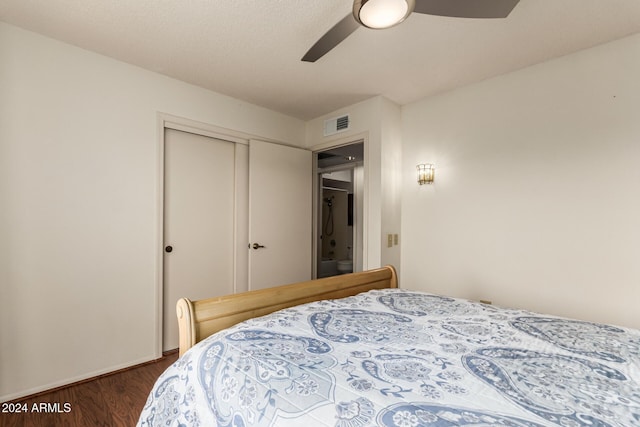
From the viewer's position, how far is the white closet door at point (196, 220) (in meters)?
2.73

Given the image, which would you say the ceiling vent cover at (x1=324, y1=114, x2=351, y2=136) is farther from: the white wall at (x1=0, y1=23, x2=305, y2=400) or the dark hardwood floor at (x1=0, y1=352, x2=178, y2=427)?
the dark hardwood floor at (x1=0, y1=352, x2=178, y2=427)

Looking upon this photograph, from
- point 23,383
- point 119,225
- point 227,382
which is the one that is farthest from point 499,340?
point 23,383

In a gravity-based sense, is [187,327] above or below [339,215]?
below

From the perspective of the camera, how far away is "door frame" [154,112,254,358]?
2.55 m

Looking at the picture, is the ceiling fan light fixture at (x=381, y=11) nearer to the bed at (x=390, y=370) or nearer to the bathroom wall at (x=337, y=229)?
the bed at (x=390, y=370)

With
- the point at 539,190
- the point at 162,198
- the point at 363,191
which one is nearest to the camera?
the point at 539,190

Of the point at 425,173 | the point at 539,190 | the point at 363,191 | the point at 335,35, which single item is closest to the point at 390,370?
the point at 335,35

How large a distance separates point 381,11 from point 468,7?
1.30 feet

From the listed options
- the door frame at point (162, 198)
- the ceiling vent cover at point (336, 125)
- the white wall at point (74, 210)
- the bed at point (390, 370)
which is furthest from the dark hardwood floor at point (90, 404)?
the ceiling vent cover at point (336, 125)

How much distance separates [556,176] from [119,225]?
132 inches

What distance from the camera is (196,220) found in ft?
9.50

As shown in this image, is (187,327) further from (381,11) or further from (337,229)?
(337,229)

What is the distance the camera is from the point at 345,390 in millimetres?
830

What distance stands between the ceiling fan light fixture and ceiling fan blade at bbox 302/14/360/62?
91 mm
